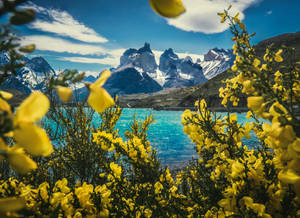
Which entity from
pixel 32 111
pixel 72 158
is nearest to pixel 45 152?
pixel 32 111

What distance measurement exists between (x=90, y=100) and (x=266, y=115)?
0.75m

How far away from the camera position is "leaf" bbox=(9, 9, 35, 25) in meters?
0.42

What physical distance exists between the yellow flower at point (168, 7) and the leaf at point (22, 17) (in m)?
0.31

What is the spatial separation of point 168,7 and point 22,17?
1.24 feet

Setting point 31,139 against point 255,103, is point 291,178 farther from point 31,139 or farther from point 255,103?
point 31,139

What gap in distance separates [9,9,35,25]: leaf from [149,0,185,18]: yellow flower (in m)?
0.31

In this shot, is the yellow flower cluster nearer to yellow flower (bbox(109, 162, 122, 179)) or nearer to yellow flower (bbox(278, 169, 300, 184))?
yellow flower (bbox(278, 169, 300, 184))

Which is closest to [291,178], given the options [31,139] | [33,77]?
[31,139]

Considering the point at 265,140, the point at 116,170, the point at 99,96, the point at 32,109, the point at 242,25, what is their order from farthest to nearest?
the point at 116,170 → the point at 242,25 → the point at 265,140 → the point at 99,96 → the point at 32,109

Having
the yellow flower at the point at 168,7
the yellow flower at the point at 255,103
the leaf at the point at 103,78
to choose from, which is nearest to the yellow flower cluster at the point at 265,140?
the yellow flower at the point at 255,103

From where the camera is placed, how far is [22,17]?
1.39 feet

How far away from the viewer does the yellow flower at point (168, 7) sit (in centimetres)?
45

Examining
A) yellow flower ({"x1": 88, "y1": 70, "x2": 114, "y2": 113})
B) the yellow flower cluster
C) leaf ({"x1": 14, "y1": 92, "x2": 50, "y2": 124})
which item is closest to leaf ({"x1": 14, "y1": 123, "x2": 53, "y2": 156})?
leaf ({"x1": 14, "y1": 92, "x2": 50, "y2": 124})

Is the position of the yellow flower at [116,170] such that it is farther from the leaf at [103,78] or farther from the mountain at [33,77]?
the leaf at [103,78]
